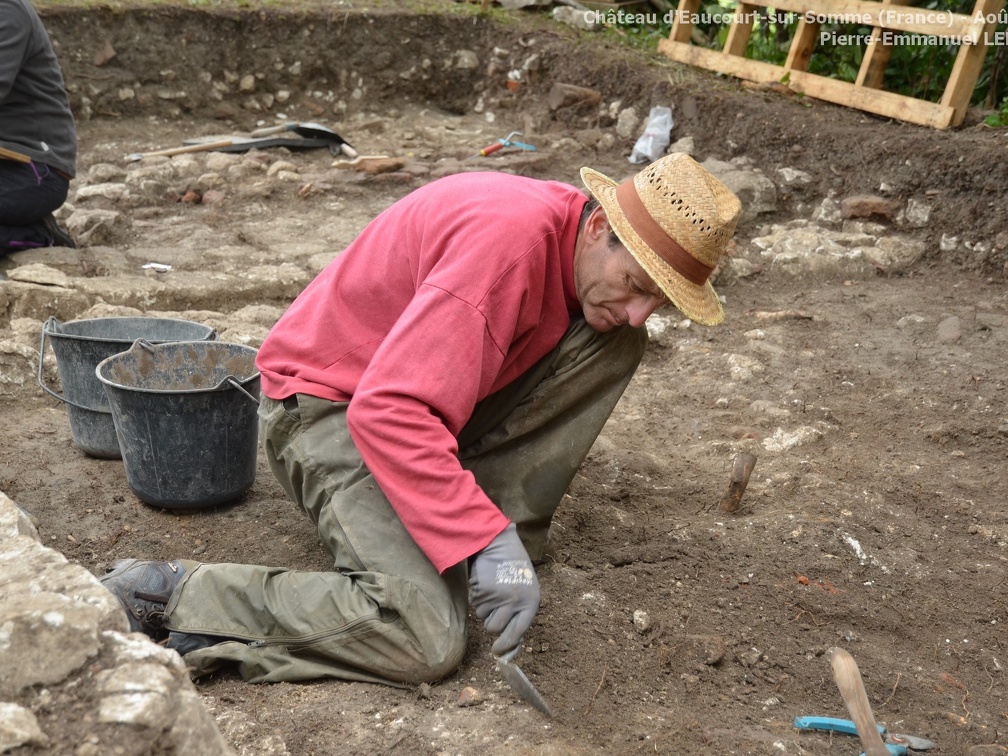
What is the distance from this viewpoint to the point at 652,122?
21.8 feet

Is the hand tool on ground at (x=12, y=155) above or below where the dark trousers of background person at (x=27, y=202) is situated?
above

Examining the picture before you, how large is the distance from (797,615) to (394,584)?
1.08 metres

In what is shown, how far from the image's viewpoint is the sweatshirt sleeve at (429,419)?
2.06 metres

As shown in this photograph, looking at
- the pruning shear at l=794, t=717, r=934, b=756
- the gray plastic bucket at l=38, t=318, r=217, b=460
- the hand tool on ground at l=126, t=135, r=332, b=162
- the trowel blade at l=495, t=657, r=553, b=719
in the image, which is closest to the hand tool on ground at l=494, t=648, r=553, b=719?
the trowel blade at l=495, t=657, r=553, b=719

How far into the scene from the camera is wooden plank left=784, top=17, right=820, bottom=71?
6.56 m

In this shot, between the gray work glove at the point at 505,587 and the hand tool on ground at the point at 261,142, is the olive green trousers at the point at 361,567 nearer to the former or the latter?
the gray work glove at the point at 505,587

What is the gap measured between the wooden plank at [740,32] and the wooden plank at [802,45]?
467 millimetres

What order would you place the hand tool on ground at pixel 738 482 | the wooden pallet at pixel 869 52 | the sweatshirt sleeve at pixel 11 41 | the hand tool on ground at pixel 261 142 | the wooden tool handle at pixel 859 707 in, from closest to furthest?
the wooden tool handle at pixel 859 707
the hand tool on ground at pixel 738 482
the sweatshirt sleeve at pixel 11 41
the wooden pallet at pixel 869 52
the hand tool on ground at pixel 261 142

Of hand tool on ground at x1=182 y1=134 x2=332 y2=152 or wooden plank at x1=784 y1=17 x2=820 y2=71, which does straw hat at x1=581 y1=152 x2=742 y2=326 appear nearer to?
wooden plank at x1=784 y1=17 x2=820 y2=71

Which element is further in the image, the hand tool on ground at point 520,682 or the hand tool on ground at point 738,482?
the hand tool on ground at point 738,482

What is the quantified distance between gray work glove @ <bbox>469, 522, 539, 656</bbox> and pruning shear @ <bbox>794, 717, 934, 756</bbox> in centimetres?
66

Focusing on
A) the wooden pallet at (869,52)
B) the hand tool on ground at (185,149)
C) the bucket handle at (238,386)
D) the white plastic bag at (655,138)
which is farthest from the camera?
the hand tool on ground at (185,149)

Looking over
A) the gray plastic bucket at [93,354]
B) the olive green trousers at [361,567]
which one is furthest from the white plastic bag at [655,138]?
the olive green trousers at [361,567]

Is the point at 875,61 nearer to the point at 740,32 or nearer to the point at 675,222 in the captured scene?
the point at 740,32
